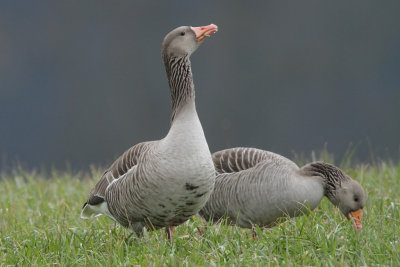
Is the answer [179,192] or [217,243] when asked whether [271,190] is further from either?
[179,192]

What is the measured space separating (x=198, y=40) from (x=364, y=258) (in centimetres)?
226

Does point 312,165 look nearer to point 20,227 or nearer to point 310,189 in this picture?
point 310,189

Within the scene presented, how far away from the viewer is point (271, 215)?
5664 millimetres

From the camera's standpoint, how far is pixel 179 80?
514 cm

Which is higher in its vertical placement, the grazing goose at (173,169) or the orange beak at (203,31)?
the orange beak at (203,31)

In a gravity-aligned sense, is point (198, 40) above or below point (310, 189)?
above

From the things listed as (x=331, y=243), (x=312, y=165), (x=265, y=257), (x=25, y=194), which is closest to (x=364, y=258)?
(x=331, y=243)

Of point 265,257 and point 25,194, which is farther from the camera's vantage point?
point 25,194

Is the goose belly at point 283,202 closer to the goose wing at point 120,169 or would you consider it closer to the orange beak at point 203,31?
the goose wing at point 120,169

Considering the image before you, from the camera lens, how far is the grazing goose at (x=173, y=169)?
4719mm

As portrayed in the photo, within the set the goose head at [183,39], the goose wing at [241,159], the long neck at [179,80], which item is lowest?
the goose wing at [241,159]

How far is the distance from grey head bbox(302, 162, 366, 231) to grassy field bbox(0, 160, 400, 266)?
111mm

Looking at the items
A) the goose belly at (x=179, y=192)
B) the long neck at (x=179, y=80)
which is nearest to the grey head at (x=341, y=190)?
the goose belly at (x=179, y=192)

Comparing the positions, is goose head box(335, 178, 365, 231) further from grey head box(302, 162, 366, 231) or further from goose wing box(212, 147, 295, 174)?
goose wing box(212, 147, 295, 174)
